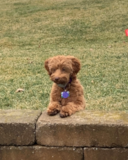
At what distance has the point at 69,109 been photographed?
3023 mm

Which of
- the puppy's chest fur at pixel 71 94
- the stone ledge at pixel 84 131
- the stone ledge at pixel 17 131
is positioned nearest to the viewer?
the stone ledge at pixel 84 131

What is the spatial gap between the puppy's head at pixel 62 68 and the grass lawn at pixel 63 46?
1796 millimetres

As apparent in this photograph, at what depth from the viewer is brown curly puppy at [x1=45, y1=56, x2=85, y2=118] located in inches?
116

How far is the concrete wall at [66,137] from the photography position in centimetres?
285

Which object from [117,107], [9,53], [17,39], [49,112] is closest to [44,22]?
[17,39]

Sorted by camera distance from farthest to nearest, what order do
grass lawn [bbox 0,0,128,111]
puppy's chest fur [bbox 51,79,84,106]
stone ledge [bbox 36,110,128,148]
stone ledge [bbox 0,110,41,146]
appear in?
grass lawn [bbox 0,0,128,111] → puppy's chest fur [bbox 51,79,84,106] → stone ledge [bbox 0,110,41,146] → stone ledge [bbox 36,110,128,148]

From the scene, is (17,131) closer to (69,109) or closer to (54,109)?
(54,109)

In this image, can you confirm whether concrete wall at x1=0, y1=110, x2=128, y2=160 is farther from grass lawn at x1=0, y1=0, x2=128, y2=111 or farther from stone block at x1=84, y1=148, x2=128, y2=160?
grass lawn at x1=0, y1=0, x2=128, y2=111

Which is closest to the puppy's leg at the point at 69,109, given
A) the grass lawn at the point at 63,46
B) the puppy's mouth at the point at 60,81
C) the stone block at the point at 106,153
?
the puppy's mouth at the point at 60,81

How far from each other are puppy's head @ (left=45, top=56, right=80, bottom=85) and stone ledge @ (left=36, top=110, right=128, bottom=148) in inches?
15.0

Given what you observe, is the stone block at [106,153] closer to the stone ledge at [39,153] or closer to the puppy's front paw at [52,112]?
the stone ledge at [39,153]

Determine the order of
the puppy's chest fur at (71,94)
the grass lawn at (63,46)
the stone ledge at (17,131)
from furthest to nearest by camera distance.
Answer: the grass lawn at (63,46), the puppy's chest fur at (71,94), the stone ledge at (17,131)

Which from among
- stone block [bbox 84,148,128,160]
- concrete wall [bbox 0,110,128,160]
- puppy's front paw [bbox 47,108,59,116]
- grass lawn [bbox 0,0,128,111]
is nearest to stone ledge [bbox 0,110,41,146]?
concrete wall [bbox 0,110,128,160]

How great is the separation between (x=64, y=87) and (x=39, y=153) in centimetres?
70
